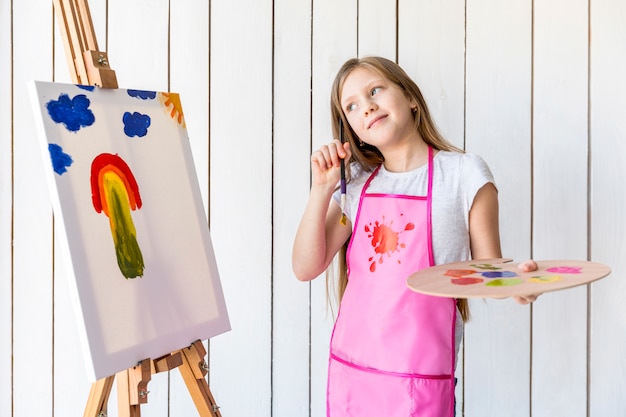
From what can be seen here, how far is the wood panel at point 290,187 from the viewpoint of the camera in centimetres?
185

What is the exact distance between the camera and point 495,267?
123 cm

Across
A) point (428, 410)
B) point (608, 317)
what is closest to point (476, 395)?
point (608, 317)

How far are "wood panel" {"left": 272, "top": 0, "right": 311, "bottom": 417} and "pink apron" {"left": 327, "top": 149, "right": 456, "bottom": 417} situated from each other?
425 mm

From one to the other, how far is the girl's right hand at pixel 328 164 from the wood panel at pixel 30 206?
0.90m

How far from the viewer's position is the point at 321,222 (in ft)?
4.88

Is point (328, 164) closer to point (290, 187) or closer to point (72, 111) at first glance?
point (290, 187)

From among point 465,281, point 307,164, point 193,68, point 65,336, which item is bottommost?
point 65,336


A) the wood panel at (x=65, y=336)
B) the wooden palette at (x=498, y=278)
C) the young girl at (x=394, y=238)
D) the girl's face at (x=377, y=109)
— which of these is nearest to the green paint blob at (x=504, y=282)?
the wooden palette at (x=498, y=278)

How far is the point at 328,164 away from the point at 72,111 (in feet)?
1.79

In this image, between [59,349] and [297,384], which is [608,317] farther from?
[59,349]

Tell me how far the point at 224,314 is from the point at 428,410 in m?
0.49

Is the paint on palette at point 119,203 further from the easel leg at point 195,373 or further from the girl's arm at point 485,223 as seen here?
the girl's arm at point 485,223

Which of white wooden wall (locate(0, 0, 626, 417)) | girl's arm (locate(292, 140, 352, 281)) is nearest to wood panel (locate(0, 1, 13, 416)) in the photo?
white wooden wall (locate(0, 0, 626, 417))

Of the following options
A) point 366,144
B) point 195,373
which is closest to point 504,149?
point 366,144
